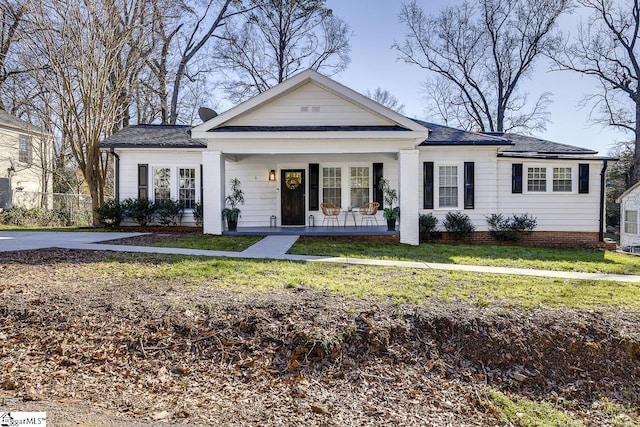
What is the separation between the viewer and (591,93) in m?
23.3

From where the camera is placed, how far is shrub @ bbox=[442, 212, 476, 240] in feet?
40.5

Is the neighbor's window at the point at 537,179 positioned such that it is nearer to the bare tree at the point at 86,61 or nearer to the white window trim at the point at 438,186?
the white window trim at the point at 438,186

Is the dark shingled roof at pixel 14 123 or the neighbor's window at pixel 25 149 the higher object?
the dark shingled roof at pixel 14 123

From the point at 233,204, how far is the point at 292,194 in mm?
2249

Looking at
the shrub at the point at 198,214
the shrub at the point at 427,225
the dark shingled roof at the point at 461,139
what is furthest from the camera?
the shrub at the point at 198,214

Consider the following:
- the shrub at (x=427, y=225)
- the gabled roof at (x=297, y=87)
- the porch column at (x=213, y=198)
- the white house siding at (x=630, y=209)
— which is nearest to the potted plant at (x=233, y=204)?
the porch column at (x=213, y=198)

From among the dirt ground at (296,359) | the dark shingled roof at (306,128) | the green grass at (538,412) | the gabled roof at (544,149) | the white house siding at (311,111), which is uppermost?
the white house siding at (311,111)

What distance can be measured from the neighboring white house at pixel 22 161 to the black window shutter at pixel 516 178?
21.6m

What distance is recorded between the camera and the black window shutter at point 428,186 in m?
12.5

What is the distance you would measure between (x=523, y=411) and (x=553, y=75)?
26.0 meters

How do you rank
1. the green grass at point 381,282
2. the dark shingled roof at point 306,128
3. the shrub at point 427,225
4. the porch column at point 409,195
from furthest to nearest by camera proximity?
the shrub at point 427,225 → the porch column at point 409,195 → the dark shingled roof at point 306,128 → the green grass at point 381,282

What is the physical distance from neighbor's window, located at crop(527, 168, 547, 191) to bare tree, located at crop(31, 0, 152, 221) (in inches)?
592

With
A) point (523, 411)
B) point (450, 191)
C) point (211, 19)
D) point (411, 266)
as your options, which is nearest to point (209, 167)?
point (411, 266)

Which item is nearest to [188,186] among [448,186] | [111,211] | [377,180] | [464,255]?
[111,211]
